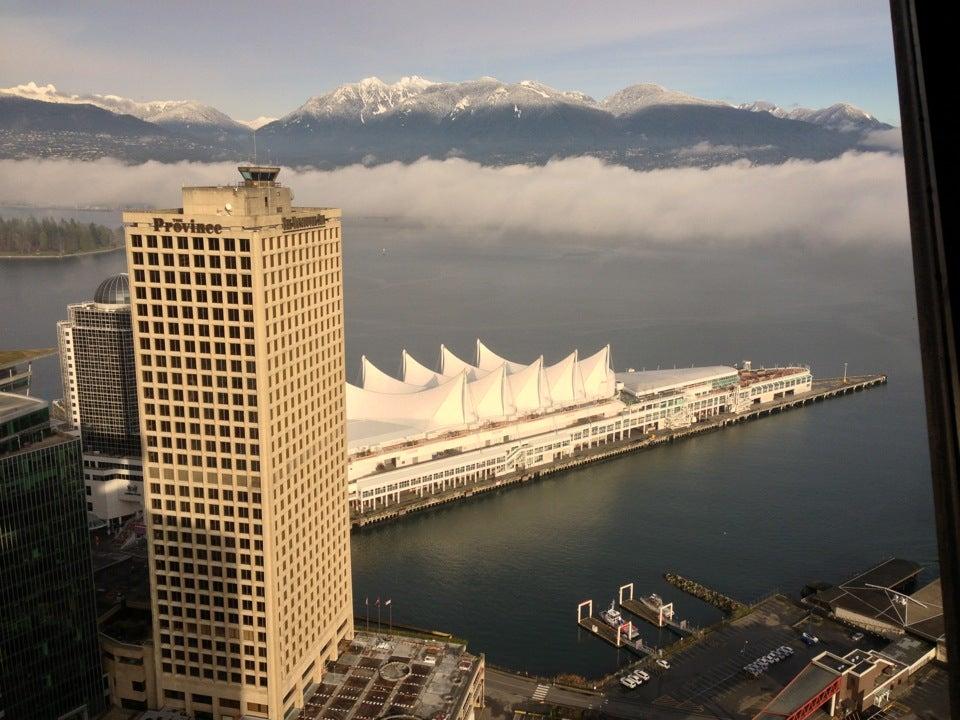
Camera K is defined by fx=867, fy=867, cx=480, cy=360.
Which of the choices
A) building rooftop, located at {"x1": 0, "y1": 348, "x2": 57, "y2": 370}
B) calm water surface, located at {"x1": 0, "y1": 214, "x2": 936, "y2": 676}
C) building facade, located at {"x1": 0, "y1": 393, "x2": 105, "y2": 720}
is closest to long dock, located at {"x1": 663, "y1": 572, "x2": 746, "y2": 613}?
calm water surface, located at {"x1": 0, "y1": 214, "x2": 936, "y2": 676}

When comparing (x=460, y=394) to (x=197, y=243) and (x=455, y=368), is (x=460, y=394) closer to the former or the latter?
(x=455, y=368)

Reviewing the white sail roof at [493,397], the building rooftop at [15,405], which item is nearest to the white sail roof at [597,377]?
the white sail roof at [493,397]

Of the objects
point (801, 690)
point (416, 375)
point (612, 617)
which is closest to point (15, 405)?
point (612, 617)

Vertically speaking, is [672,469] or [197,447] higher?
[197,447]

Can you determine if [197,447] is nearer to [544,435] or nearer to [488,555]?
[488,555]

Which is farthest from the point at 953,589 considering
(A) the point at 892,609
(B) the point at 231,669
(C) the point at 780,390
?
(C) the point at 780,390
